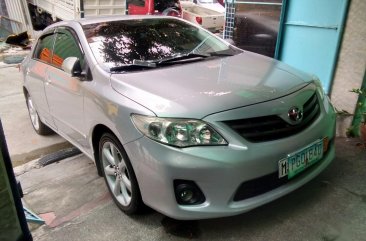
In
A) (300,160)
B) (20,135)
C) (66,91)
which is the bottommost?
(20,135)

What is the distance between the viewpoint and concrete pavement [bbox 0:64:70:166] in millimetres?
4164

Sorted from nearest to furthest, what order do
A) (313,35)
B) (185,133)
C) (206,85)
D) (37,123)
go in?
(185,133)
(206,85)
(313,35)
(37,123)

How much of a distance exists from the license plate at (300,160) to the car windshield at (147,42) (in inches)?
51.0

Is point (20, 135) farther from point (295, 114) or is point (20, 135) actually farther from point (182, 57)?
point (295, 114)

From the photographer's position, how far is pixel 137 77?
2633 mm

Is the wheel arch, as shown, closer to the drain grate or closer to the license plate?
the drain grate

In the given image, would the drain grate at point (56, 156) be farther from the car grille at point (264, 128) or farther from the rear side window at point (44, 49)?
the car grille at point (264, 128)

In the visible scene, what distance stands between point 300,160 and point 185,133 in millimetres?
842

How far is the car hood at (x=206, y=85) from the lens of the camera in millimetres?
2213

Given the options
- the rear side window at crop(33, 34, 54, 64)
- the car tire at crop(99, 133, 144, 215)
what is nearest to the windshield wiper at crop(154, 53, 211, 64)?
the car tire at crop(99, 133, 144, 215)

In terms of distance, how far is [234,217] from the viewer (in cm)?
257

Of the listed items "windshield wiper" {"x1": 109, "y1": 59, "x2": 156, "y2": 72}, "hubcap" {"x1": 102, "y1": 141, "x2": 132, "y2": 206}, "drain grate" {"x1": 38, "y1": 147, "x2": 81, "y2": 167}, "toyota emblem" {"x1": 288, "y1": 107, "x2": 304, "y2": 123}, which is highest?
"windshield wiper" {"x1": 109, "y1": 59, "x2": 156, "y2": 72}

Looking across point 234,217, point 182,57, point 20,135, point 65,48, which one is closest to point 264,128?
point 234,217

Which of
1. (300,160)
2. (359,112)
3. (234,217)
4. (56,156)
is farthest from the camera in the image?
(56,156)
